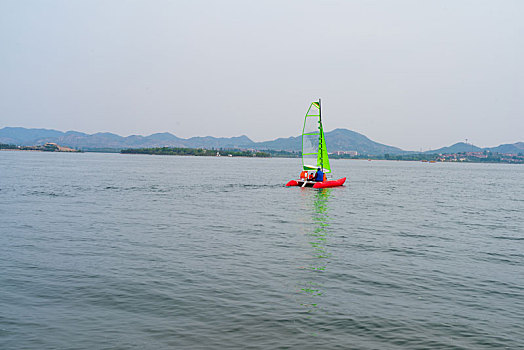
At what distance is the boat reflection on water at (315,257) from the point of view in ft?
51.4

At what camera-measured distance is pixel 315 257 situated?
71.4 ft

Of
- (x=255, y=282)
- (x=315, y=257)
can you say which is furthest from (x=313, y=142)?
(x=255, y=282)

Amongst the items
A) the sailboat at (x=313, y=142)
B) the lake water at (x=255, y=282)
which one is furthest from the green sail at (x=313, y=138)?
the lake water at (x=255, y=282)

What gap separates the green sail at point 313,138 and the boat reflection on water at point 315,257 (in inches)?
802

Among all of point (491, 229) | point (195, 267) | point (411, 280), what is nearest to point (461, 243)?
point (491, 229)

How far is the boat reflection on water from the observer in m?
15.7

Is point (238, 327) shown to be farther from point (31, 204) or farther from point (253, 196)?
point (253, 196)

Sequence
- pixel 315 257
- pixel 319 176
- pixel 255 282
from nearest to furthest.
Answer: pixel 255 282 → pixel 315 257 → pixel 319 176

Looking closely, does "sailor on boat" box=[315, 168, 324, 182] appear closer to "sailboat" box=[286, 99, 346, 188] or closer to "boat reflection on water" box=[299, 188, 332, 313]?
"sailboat" box=[286, 99, 346, 188]

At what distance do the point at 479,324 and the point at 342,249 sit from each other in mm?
10758

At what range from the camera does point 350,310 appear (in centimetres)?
1436

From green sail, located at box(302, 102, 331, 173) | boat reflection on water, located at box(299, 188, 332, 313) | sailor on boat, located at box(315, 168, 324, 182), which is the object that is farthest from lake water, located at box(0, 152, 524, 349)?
green sail, located at box(302, 102, 331, 173)

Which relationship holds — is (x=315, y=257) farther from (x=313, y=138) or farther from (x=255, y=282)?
(x=313, y=138)

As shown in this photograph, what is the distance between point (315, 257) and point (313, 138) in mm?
41841
